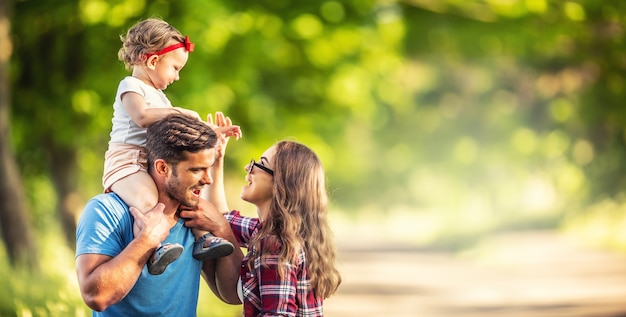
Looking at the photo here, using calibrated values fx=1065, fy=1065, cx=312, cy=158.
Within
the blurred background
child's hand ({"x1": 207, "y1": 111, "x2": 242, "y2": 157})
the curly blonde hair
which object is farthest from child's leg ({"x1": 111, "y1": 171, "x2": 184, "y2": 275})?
the blurred background

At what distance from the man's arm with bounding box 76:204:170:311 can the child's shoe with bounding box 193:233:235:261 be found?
0.95 feet

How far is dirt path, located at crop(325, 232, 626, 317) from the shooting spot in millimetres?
14492

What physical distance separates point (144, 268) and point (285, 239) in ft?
1.94

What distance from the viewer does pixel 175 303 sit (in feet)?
13.1

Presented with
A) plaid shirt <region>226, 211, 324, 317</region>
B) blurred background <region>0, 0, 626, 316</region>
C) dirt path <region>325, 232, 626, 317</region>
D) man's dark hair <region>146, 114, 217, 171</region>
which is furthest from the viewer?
dirt path <region>325, 232, 626, 317</region>

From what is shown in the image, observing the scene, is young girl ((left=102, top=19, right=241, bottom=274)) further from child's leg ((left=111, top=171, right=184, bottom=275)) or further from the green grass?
the green grass

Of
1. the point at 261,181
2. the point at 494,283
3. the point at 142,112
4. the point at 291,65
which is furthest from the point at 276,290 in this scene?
the point at 494,283

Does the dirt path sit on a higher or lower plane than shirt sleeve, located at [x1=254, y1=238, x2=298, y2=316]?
higher

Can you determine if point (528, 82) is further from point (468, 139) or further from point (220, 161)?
point (220, 161)

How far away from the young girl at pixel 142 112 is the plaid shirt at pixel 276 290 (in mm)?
162

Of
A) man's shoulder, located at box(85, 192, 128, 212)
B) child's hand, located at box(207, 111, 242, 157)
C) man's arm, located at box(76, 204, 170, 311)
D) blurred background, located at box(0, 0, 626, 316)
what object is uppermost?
blurred background, located at box(0, 0, 626, 316)

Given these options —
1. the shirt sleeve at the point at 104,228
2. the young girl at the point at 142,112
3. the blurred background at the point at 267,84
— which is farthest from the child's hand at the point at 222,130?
the blurred background at the point at 267,84

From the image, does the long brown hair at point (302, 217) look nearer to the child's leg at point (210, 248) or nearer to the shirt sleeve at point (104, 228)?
the child's leg at point (210, 248)

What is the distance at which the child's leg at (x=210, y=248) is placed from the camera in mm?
4031
